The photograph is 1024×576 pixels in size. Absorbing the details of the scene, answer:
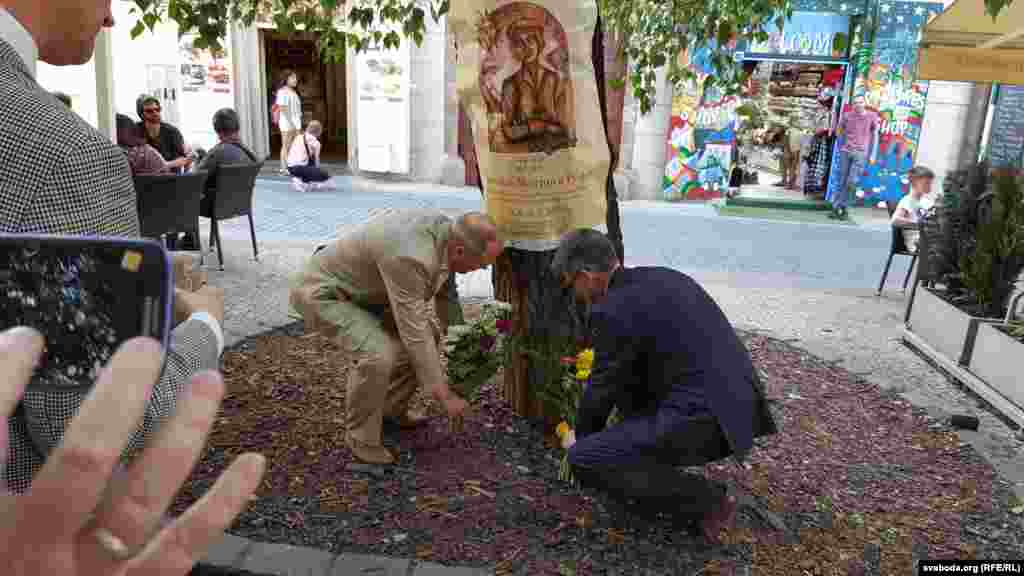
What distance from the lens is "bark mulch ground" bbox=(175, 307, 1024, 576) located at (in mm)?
3027

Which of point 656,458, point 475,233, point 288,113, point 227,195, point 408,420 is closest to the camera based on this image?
point 656,458

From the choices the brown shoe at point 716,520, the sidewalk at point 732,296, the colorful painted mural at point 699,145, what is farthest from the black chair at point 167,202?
the colorful painted mural at point 699,145

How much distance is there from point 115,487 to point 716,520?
2786 mm

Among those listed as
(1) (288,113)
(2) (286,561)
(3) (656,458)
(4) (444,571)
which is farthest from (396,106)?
(4) (444,571)

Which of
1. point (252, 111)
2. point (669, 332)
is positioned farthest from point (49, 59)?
point (252, 111)

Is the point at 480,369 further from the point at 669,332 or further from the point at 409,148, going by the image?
the point at 409,148

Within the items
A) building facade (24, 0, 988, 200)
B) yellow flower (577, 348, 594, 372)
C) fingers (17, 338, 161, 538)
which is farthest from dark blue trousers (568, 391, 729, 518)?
building facade (24, 0, 988, 200)

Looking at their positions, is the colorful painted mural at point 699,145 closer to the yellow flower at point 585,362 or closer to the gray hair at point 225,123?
the gray hair at point 225,123

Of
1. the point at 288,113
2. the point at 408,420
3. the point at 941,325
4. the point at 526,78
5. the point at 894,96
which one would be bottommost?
the point at 408,420

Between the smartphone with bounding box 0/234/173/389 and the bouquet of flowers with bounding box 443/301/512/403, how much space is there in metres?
2.72

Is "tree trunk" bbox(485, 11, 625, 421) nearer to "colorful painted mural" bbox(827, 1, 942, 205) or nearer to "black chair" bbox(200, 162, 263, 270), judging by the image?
"black chair" bbox(200, 162, 263, 270)

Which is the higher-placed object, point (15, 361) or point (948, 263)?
point (15, 361)

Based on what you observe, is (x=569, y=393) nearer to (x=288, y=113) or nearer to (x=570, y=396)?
(x=570, y=396)

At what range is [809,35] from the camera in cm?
1378
